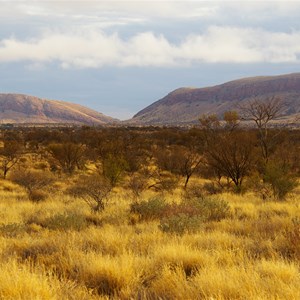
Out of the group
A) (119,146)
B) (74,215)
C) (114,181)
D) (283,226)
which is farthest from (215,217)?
(119,146)

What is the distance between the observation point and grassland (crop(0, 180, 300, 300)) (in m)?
3.91

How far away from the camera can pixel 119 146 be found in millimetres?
26547

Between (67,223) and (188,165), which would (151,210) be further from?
(188,165)

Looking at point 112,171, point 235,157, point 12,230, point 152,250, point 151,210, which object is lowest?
point 112,171

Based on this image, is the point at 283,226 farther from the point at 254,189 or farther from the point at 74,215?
the point at 254,189

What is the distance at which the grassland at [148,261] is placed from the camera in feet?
12.8

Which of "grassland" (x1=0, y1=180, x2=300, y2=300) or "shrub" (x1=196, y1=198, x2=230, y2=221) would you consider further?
"shrub" (x1=196, y1=198, x2=230, y2=221)

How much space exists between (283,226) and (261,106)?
1232 centimetres

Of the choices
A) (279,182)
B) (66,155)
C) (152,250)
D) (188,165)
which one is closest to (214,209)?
(152,250)

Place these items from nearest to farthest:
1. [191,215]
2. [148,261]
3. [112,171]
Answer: [148,261] < [191,215] < [112,171]

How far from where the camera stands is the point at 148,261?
5164mm

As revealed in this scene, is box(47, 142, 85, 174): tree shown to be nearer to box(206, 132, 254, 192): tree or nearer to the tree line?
the tree line

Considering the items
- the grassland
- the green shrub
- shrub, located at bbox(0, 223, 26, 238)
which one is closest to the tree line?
the green shrub

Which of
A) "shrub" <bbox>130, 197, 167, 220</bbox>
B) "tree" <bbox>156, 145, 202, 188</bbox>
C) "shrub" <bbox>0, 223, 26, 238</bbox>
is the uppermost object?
"shrub" <bbox>0, 223, 26, 238</bbox>
